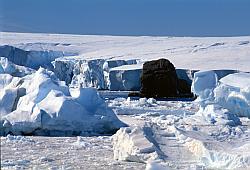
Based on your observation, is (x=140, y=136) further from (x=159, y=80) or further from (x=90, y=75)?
(x=90, y=75)

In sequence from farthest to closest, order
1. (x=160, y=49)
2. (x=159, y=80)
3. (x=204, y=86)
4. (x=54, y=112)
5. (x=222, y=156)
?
(x=160, y=49)
(x=159, y=80)
(x=204, y=86)
(x=54, y=112)
(x=222, y=156)

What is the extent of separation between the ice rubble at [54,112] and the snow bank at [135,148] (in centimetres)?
220

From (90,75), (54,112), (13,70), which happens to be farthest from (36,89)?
(90,75)

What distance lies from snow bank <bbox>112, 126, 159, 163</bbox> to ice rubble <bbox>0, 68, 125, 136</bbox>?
220 centimetres

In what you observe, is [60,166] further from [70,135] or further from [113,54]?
[113,54]

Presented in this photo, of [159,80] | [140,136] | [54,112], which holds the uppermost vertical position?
[159,80]

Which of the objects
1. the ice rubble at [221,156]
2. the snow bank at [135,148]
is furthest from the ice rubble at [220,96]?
the snow bank at [135,148]

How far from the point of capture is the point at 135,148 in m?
6.17

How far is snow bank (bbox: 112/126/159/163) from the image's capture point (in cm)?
606

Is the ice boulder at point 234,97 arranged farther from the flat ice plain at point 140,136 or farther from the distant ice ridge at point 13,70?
the distant ice ridge at point 13,70

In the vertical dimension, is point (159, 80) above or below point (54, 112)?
above

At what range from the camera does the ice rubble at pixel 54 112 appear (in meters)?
8.67

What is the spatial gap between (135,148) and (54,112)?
2.89 metres

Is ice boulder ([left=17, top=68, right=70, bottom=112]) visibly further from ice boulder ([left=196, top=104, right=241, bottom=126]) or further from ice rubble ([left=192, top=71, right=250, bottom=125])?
ice rubble ([left=192, top=71, right=250, bottom=125])
